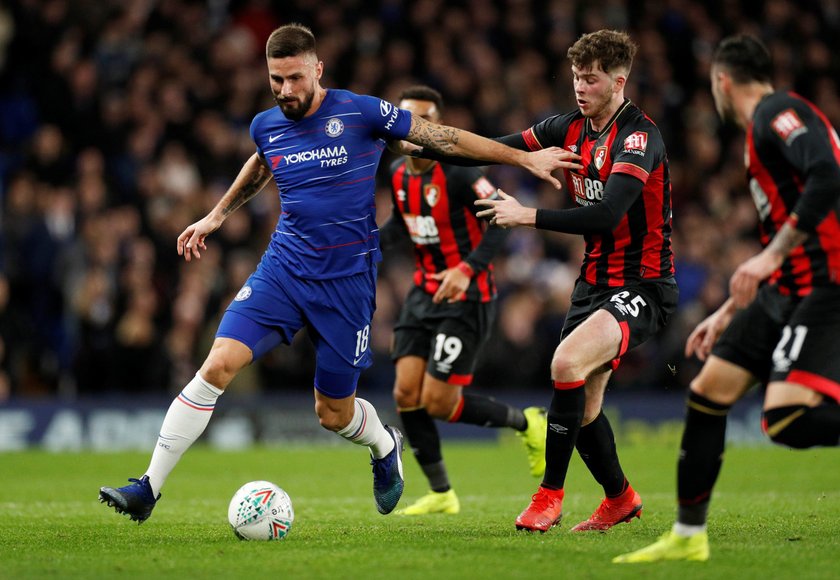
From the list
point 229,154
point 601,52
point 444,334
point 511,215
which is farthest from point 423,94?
point 229,154

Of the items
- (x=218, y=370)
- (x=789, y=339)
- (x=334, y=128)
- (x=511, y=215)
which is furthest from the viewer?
(x=334, y=128)

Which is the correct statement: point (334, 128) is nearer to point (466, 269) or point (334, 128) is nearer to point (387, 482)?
point (466, 269)

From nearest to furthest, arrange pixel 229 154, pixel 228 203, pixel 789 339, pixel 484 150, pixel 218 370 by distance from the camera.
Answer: pixel 789 339
pixel 218 370
pixel 484 150
pixel 228 203
pixel 229 154

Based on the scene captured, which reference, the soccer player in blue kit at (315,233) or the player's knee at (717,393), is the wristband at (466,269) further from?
the player's knee at (717,393)

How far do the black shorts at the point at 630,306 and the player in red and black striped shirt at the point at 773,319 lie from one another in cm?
117

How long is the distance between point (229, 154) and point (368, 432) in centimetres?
1037

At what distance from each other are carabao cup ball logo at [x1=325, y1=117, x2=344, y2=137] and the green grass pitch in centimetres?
245

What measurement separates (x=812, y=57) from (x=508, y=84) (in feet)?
19.3

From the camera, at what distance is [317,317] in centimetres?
764

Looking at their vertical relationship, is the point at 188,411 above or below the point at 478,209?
below

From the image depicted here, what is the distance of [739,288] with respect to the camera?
578cm

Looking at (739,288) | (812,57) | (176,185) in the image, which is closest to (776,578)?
(739,288)

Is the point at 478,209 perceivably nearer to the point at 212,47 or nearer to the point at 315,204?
the point at 315,204

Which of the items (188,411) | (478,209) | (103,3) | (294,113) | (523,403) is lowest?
(523,403)
